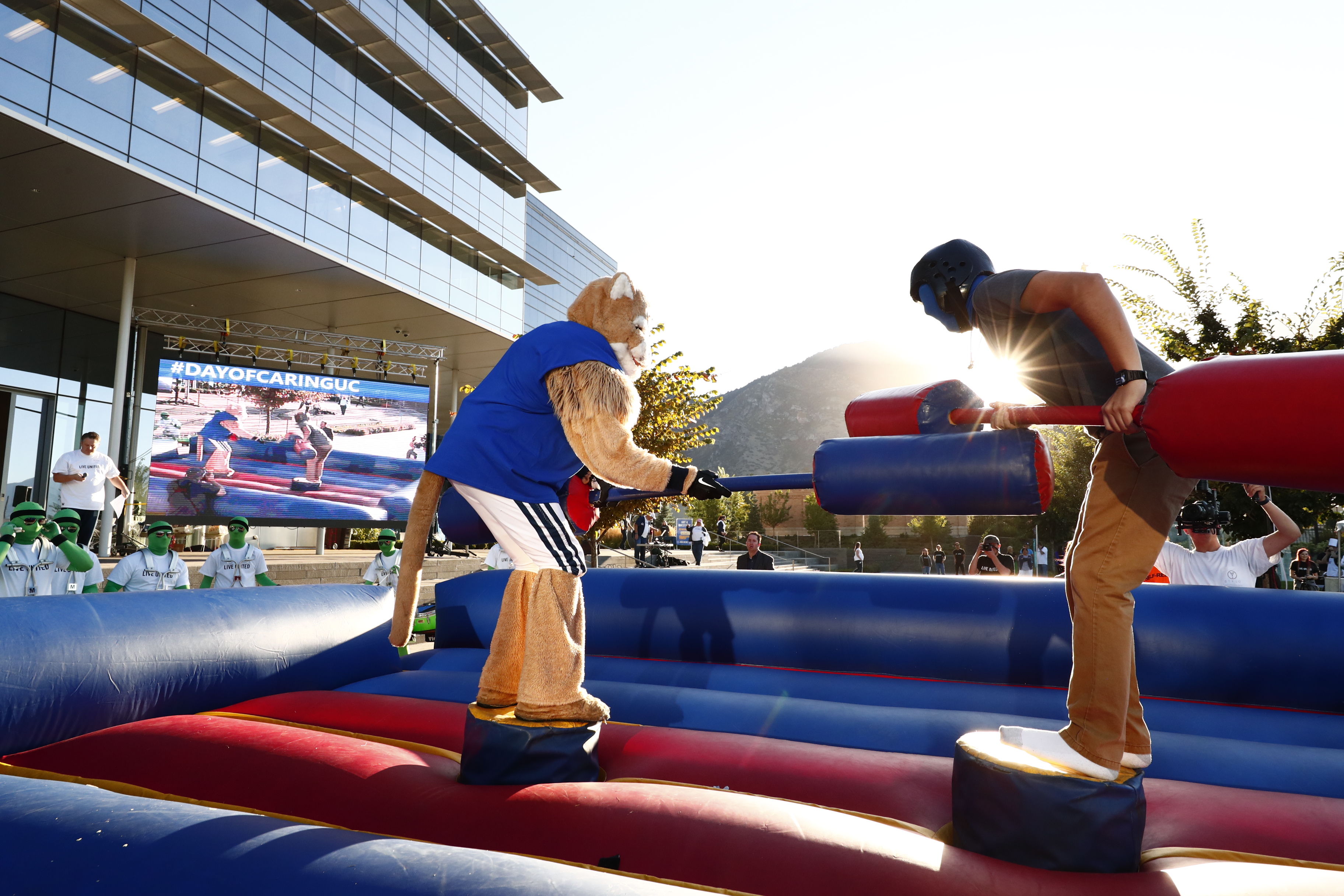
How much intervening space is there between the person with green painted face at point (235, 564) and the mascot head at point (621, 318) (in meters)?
4.69

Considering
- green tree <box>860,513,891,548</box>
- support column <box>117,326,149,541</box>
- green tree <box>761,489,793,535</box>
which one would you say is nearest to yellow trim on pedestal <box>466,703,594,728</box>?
support column <box>117,326,149,541</box>

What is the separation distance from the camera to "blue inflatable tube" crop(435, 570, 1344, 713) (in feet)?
7.40

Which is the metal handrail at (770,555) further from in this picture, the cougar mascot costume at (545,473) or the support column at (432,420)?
the cougar mascot costume at (545,473)

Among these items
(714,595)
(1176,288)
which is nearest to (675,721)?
(714,595)

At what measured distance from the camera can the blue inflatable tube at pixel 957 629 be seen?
88.8 inches

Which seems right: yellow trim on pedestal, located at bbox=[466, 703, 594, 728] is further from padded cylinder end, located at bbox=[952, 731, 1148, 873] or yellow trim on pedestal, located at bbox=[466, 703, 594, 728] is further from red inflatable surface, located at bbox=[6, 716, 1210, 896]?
padded cylinder end, located at bbox=[952, 731, 1148, 873]

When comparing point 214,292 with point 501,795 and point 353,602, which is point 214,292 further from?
point 501,795

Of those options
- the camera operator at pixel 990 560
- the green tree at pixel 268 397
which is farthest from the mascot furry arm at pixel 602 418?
the green tree at pixel 268 397

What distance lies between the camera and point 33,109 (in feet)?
27.0

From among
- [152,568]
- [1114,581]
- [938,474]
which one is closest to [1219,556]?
[938,474]

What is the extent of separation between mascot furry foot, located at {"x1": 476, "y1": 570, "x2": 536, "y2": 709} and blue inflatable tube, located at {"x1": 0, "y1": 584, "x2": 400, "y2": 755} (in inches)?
47.3

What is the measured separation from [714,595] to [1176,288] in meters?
7.41

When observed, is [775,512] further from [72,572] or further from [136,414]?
[72,572]

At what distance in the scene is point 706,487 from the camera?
193 cm
